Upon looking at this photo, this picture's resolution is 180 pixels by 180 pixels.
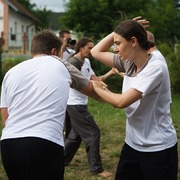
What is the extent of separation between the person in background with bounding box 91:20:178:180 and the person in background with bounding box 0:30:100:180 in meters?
0.38

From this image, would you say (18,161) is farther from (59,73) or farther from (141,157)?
(141,157)

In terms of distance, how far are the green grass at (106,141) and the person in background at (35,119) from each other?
2775mm

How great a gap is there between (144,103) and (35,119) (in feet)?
2.52

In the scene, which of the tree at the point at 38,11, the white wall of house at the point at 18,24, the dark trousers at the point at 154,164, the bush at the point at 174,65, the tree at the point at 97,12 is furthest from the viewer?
the tree at the point at 38,11

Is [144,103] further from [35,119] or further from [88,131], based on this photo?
[88,131]

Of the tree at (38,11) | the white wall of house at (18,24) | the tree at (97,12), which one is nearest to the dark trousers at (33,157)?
the tree at (97,12)

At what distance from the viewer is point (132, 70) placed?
3441 millimetres

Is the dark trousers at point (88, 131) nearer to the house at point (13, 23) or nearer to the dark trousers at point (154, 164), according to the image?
the dark trousers at point (154, 164)

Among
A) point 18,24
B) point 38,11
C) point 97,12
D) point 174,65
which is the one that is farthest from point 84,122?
point 38,11

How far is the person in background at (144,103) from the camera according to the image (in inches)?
126

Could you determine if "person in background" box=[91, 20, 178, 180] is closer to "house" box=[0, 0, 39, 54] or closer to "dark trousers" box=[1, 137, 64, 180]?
"dark trousers" box=[1, 137, 64, 180]

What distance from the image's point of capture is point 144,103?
3289 millimetres

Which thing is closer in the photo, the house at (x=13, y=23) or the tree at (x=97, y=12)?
the tree at (x=97, y=12)

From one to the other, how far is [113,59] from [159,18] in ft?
111
